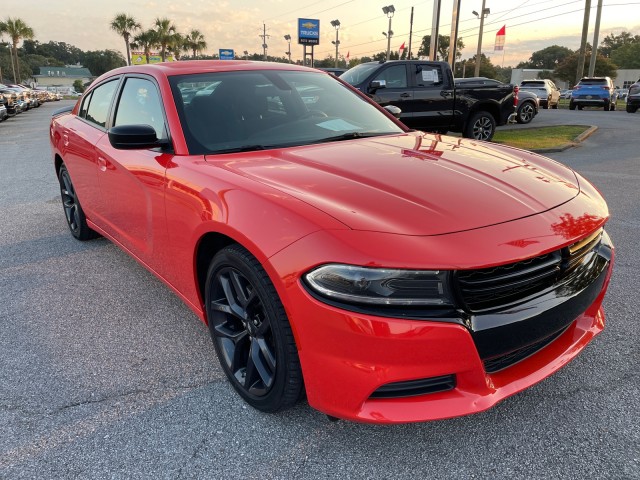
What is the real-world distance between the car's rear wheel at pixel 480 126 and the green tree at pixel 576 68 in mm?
65406

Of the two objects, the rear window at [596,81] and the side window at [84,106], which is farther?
the rear window at [596,81]

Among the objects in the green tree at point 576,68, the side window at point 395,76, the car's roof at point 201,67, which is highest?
the green tree at point 576,68

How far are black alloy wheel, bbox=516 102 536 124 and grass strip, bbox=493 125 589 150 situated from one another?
104 inches

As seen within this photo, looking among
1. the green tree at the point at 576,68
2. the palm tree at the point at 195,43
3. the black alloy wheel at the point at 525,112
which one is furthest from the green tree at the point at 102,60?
the black alloy wheel at the point at 525,112

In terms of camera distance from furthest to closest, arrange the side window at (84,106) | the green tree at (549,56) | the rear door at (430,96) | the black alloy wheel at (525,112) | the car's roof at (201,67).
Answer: the green tree at (549,56) < the black alloy wheel at (525,112) < the rear door at (430,96) < the side window at (84,106) < the car's roof at (201,67)

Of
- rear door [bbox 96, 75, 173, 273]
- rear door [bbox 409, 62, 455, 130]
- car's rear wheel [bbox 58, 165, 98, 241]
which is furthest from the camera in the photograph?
rear door [bbox 409, 62, 455, 130]

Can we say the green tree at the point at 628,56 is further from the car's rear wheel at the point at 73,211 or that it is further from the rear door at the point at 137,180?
the rear door at the point at 137,180

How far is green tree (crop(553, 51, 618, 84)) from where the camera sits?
6569cm

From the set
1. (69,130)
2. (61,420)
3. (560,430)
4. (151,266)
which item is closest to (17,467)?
(61,420)

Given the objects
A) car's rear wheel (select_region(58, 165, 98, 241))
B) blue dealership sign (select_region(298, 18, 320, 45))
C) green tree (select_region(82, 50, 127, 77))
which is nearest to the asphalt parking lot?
car's rear wheel (select_region(58, 165, 98, 241))

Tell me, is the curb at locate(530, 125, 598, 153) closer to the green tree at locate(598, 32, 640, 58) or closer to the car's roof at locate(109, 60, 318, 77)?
the car's roof at locate(109, 60, 318, 77)

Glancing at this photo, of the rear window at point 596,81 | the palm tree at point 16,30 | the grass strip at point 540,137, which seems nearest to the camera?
the grass strip at point 540,137

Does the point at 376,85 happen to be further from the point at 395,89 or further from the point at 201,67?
the point at 201,67

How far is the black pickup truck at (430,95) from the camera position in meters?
10.1
